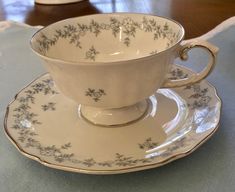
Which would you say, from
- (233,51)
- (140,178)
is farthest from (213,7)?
(140,178)

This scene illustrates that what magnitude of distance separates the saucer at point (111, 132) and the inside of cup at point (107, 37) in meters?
0.07

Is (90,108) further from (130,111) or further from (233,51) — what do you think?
(233,51)

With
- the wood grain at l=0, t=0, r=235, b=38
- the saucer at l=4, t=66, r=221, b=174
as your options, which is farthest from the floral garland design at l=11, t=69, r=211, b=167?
the wood grain at l=0, t=0, r=235, b=38

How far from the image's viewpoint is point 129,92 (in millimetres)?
449

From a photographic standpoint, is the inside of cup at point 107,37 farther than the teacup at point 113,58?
Yes

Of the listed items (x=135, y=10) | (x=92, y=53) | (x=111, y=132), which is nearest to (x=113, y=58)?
(x=92, y=53)

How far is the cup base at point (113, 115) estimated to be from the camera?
0.49m

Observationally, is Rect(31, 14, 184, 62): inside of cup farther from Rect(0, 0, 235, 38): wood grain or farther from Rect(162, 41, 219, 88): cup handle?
Rect(0, 0, 235, 38): wood grain

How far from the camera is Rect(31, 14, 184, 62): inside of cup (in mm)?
557

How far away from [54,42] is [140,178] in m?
0.24

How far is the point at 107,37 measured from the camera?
0.60 meters

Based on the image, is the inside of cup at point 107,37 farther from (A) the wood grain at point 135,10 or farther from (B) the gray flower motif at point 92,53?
(A) the wood grain at point 135,10

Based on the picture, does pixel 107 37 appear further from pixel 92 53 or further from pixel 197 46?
pixel 197 46

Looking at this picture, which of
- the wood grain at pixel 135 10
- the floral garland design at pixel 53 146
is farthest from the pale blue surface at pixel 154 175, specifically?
the wood grain at pixel 135 10
